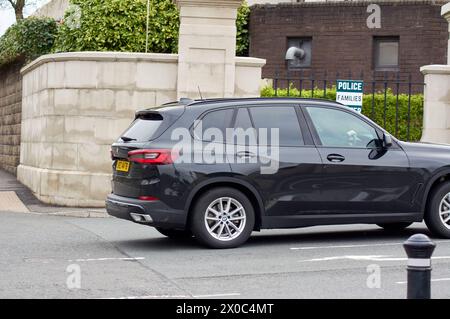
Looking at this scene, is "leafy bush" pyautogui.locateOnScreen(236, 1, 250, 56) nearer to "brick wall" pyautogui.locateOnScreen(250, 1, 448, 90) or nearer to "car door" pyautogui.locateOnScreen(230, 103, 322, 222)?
"brick wall" pyautogui.locateOnScreen(250, 1, 448, 90)

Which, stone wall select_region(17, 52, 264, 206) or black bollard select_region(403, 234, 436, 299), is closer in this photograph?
black bollard select_region(403, 234, 436, 299)

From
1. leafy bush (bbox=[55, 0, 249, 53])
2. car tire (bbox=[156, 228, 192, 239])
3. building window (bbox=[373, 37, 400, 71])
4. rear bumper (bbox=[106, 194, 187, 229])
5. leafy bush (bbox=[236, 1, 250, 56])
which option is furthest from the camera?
leafy bush (bbox=[236, 1, 250, 56])

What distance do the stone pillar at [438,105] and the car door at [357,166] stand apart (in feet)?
18.7

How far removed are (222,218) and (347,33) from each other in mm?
15909

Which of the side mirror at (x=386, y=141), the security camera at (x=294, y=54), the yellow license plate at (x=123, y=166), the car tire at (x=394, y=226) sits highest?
the security camera at (x=294, y=54)

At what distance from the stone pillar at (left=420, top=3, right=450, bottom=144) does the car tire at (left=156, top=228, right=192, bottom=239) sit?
21.4 ft

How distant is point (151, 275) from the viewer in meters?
9.04

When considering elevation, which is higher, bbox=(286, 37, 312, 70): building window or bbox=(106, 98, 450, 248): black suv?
bbox=(286, 37, 312, 70): building window

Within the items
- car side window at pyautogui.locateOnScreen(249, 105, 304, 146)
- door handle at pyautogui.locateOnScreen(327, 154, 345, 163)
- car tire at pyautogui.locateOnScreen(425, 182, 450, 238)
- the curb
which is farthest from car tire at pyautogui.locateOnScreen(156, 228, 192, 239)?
the curb

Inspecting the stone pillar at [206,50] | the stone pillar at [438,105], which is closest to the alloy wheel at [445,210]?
the stone pillar at [206,50]

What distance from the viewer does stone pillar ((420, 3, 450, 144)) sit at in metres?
16.8

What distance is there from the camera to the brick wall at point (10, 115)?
74.6 feet

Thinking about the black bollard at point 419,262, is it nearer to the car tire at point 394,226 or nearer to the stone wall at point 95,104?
the car tire at point 394,226
